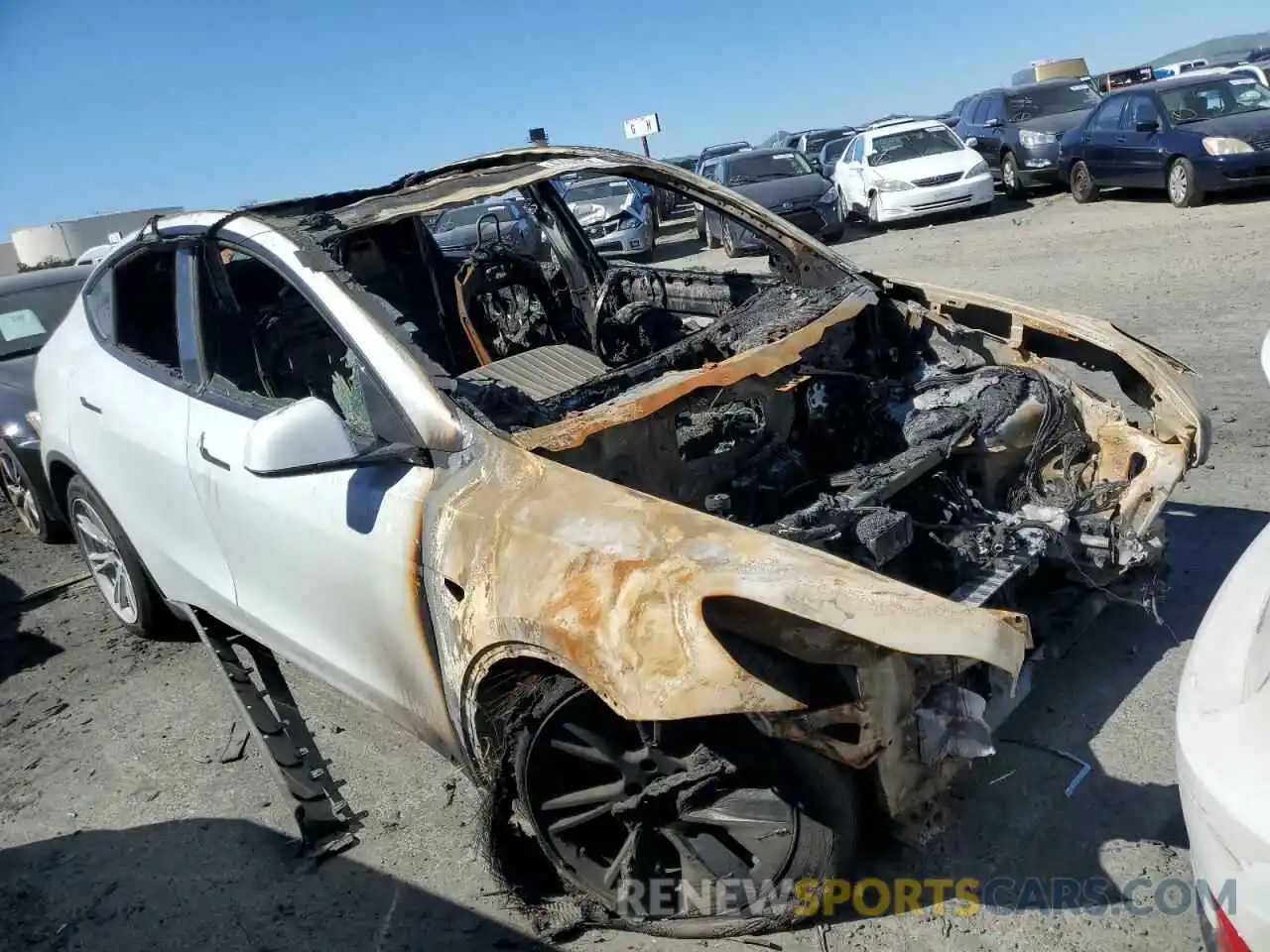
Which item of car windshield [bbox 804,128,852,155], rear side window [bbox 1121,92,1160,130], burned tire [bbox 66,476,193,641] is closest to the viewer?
burned tire [bbox 66,476,193,641]

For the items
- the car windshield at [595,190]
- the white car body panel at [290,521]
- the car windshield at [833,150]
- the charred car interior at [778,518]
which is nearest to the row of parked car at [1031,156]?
the car windshield at [595,190]

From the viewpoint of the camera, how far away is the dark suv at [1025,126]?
14.9 metres

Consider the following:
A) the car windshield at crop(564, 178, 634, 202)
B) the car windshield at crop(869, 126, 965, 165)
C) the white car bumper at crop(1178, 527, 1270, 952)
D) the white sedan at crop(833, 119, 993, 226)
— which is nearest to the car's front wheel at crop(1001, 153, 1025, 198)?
the white sedan at crop(833, 119, 993, 226)

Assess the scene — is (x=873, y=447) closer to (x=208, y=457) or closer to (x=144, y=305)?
(x=208, y=457)

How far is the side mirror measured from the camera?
7.47 ft

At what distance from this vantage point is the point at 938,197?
1416 centimetres

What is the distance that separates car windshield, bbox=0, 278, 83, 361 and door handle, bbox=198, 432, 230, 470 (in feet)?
13.1

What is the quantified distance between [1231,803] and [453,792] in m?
2.27

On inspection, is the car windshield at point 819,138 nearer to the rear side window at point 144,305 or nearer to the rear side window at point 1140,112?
the rear side window at point 1140,112

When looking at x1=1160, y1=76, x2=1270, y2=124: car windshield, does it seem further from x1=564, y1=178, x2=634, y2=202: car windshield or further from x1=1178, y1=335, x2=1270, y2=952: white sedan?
x1=1178, y1=335, x2=1270, y2=952: white sedan

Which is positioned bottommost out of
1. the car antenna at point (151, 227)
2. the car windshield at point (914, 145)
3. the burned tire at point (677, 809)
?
the burned tire at point (677, 809)

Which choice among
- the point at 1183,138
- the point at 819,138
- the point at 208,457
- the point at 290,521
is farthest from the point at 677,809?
the point at 819,138

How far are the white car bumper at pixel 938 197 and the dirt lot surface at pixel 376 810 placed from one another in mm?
9878

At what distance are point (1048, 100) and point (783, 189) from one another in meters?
5.27
